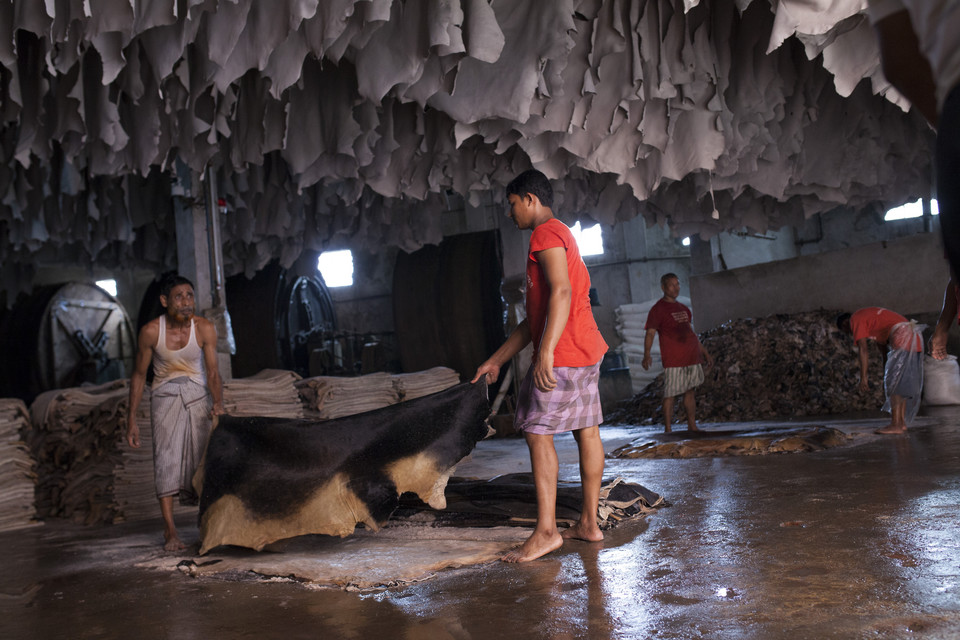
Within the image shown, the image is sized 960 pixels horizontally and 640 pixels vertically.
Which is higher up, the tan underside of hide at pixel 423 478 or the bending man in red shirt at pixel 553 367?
the bending man in red shirt at pixel 553 367

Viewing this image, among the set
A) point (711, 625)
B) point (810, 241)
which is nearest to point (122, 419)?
point (711, 625)

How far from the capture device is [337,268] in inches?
755

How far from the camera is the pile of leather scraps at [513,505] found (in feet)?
13.5

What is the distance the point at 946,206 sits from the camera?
1.02 m

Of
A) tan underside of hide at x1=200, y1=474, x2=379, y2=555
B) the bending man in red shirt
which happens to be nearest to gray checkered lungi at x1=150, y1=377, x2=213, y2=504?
tan underside of hide at x1=200, y1=474, x2=379, y2=555

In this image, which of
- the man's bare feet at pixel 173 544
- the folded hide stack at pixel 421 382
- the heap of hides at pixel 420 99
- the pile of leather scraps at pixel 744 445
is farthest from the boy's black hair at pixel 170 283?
the pile of leather scraps at pixel 744 445

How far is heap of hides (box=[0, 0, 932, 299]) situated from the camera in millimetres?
4004

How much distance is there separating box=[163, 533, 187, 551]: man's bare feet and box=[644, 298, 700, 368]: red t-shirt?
5.30m

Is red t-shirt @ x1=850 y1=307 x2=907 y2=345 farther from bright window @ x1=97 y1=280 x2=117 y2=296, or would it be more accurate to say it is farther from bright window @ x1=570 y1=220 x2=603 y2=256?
bright window @ x1=97 y1=280 x2=117 y2=296

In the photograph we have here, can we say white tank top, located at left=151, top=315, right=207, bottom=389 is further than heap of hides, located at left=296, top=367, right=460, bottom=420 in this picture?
No

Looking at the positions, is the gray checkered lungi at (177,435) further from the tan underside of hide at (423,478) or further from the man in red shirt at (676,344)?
the man in red shirt at (676,344)

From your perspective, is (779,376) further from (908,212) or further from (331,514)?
(331,514)

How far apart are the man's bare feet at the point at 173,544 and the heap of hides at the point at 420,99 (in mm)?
2251

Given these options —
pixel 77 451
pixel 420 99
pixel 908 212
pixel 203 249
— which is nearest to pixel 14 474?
pixel 77 451
